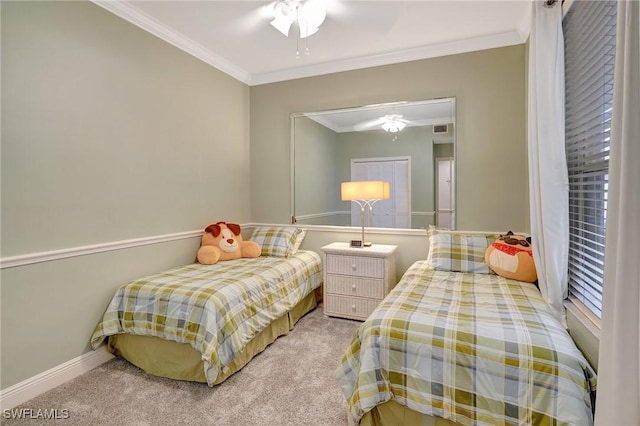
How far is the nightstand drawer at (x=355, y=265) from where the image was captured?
2.98 metres

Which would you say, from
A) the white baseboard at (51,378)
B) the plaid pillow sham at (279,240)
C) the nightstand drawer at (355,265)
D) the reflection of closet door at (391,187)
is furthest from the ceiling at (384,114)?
the white baseboard at (51,378)

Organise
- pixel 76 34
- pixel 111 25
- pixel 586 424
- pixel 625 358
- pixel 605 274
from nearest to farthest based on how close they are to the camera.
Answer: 1. pixel 625 358
2. pixel 605 274
3. pixel 586 424
4. pixel 76 34
5. pixel 111 25

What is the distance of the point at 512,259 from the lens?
230 centimetres

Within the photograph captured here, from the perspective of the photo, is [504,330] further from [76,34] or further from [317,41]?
[76,34]

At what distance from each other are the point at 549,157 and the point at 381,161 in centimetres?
170

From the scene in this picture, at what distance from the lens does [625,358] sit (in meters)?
0.86

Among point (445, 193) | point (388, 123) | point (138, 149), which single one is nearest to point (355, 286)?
point (445, 193)

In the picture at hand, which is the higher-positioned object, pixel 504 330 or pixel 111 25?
pixel 111 25

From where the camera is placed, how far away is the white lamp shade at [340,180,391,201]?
3.15 meters

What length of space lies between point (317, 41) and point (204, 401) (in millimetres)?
2969

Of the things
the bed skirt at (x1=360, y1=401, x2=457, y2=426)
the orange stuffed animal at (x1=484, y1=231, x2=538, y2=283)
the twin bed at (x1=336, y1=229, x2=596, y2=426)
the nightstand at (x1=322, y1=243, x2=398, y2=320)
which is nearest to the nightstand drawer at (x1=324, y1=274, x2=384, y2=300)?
the nightstand at (x1=322, y1=243, x2=398, y2=320)

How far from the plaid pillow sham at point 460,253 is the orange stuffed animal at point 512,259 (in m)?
0.08

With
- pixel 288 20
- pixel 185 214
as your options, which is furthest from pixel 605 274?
pixel 185 214

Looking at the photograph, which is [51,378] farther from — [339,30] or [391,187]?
[339,30]
